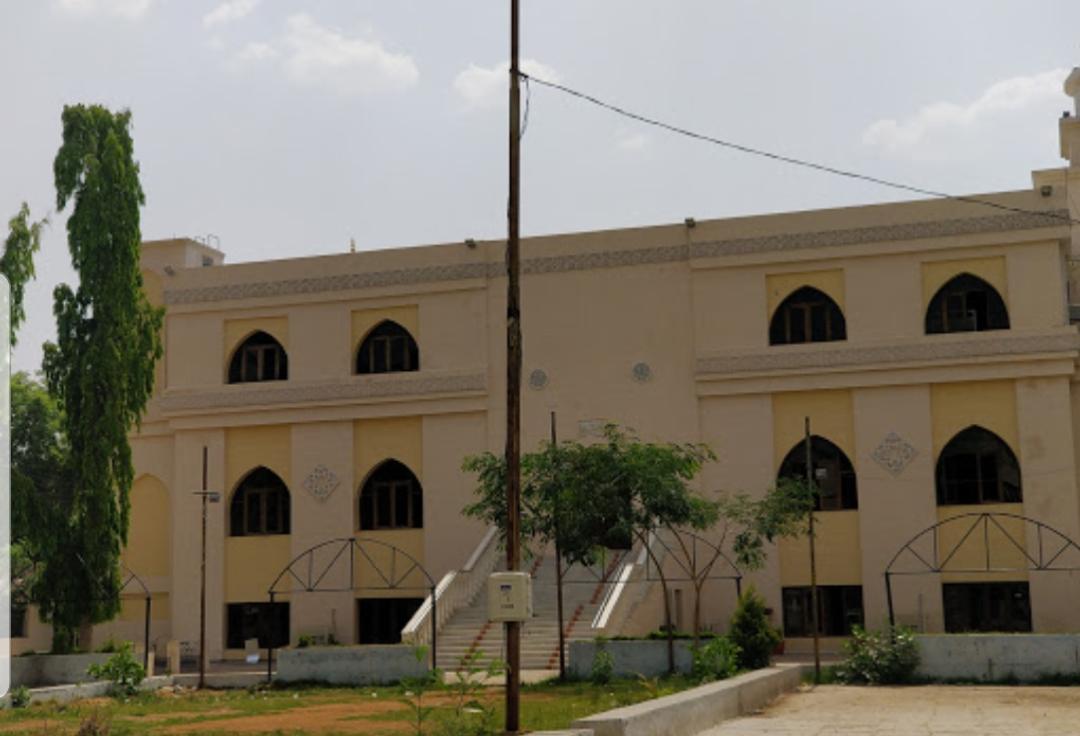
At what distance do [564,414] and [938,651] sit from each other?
11269mm

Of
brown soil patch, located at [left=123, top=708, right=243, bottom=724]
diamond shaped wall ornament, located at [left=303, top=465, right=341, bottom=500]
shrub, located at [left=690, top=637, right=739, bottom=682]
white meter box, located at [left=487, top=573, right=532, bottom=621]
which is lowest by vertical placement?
brown soil patch, located at [left=123, top=708, right=243, bottom=724]

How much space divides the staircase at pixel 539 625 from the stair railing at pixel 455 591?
19 centimetres

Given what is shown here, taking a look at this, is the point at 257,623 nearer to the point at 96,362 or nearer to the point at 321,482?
the point at 321,482

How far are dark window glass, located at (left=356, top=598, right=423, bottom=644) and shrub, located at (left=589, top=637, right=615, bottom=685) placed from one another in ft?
29.7

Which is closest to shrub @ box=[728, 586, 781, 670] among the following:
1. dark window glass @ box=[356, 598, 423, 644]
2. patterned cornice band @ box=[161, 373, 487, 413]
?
dark window glass @ box=[356, 598, 423, 644]

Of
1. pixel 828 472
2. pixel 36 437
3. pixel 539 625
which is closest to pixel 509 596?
pixel 539 625

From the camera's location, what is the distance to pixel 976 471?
1166 inches

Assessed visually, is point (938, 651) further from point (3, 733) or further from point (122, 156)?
point (122, 156)

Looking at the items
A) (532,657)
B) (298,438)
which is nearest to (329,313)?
(298,438)

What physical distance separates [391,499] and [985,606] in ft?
43.3

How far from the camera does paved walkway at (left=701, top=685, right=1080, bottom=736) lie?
51.1 ft

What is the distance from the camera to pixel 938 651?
23172mm

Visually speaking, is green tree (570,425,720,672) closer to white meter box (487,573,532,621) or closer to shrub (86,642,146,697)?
shrub (86,642,146,697)

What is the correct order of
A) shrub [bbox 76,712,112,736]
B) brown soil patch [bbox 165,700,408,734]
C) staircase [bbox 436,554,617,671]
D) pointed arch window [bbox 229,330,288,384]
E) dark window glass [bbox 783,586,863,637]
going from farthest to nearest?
pointed arch window [bbox 229,330,288,384]
dark window glass [bbox 783,586,863,637]
staircase [bbox 436,554,617,671]
brown soil patch [bbox 165,700,408,734]
shrub [bbox 76,712,112,736]
